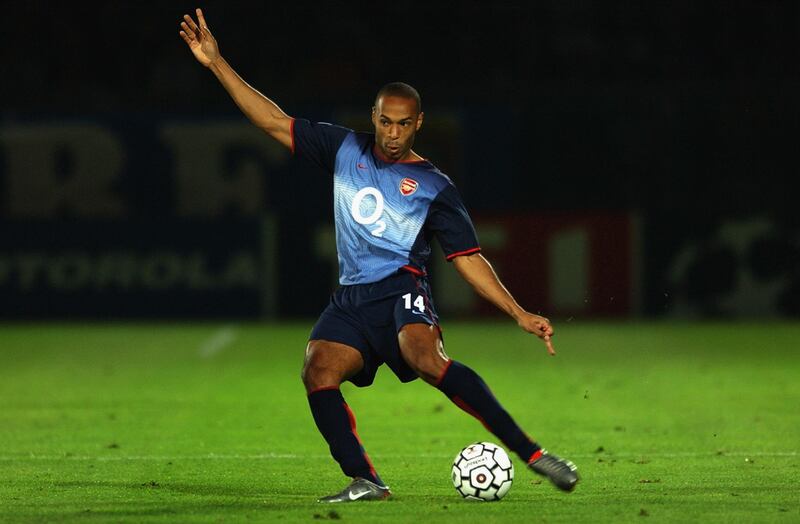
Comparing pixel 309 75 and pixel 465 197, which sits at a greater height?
pixel 309 75

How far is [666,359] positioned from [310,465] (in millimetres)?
7677

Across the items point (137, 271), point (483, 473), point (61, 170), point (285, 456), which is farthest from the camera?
point (61, 170)

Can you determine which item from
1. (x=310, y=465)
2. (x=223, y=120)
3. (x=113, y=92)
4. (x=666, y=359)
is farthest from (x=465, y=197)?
(x=310, y=465)

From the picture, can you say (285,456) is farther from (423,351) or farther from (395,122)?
(395,122)

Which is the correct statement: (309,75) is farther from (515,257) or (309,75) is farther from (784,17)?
(784,17)

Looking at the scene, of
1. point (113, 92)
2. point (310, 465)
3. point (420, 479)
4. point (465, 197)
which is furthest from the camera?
point (113, 92)

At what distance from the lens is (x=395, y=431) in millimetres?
9547

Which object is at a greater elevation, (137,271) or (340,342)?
(340,342)

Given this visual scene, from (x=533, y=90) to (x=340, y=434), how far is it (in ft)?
55.6

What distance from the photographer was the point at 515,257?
67.7 feet

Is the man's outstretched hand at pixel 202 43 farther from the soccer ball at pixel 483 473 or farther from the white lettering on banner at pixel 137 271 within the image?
the white lettering on banner at pixel 137 271

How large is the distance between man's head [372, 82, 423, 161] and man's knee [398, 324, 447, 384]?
2.54 ft

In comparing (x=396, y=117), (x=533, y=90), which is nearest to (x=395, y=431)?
(x=396, y=117)

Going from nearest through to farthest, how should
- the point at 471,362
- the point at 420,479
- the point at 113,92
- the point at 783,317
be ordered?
the point at 420,479, the point at 471,362, the point at 783,317, the point at 113,92
